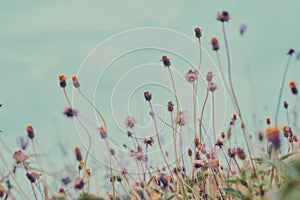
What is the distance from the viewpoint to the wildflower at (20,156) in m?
2.50

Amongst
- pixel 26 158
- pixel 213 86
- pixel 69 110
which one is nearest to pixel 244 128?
pixel 213 86

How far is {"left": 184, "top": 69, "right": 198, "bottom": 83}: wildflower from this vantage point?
3.14 m

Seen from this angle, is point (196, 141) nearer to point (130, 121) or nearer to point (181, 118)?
point (181, 118)

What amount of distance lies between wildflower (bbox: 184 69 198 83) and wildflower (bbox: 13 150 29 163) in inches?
51.0

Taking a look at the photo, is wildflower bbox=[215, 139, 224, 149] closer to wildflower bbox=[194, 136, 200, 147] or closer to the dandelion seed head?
wildflower bbox=[194, 136, 200, 147]

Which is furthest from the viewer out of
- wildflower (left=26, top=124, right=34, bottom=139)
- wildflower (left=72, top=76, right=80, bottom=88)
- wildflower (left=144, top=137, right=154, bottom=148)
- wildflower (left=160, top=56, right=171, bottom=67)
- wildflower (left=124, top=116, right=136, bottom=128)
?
wildflower (left=144, top=137, right=154, bottom=148)

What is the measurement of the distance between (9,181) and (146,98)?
3.51 feet

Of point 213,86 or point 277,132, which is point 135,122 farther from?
point 277,132

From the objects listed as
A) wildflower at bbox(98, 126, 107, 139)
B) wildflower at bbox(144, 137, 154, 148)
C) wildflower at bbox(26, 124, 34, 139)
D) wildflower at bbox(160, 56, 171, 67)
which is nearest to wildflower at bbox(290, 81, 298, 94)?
wildflower at bbox(160, 56, 171, 67)

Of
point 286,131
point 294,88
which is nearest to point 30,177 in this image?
point 294,88

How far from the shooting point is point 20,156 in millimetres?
2504

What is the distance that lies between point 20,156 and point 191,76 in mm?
1345

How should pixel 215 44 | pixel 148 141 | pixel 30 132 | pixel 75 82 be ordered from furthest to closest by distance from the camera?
pixel 148 141, pixel 75 82, pixel 30 132, pixel 215 44

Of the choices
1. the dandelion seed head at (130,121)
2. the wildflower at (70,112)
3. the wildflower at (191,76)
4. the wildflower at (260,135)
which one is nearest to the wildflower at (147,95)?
the dandelion seed head at (130,121)
